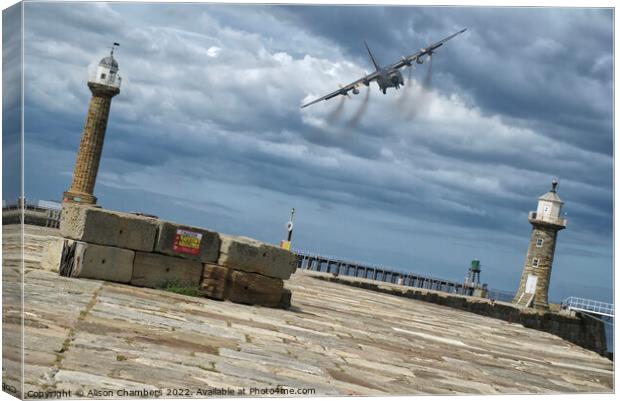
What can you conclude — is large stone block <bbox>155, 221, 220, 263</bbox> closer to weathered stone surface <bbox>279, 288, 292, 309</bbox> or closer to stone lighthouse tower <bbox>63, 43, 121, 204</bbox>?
weathered stone surface <bbox>279, 288, 292, 309</bbox>

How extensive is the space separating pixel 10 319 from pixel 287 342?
325 cm

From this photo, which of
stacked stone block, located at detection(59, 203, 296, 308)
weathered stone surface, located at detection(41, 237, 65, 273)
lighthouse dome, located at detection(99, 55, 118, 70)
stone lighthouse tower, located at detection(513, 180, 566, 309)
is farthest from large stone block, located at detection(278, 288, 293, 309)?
stone lighthouse tower, located at detection(513, 180, 566, 309)

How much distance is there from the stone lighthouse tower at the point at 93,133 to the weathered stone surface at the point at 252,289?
24.8 meters

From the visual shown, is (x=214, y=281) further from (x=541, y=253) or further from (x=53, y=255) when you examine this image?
(x=541, y=253)

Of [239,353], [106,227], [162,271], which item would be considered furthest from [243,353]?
[162,271]

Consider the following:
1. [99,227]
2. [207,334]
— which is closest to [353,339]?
[207,334]

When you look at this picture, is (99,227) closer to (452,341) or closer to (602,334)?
(452,341)

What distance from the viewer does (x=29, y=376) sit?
4.82 metres

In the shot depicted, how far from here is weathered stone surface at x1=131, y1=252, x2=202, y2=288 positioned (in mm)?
10391

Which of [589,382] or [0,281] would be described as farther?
[589,382]

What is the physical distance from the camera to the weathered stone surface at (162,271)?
34.1 ft

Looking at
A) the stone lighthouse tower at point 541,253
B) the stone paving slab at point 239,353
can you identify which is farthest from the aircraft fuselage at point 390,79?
the stone paving slab at point 239,353

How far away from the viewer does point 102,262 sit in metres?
10.1

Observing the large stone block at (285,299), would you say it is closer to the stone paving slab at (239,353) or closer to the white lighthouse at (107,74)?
the stone paving slab at (239,353)
